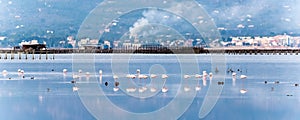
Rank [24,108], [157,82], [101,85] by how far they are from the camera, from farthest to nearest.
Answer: [157,82]
[101,85]
[24,108]

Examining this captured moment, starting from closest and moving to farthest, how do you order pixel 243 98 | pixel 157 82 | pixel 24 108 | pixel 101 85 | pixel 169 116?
pixel 169 116, pixel 24 108, pixel 243 98, pixel 101 85, pixel 157 82

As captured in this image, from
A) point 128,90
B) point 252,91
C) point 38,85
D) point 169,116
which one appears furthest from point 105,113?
point 38,85

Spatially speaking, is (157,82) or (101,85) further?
(157,82)

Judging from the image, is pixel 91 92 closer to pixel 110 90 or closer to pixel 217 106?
pixel 110 90

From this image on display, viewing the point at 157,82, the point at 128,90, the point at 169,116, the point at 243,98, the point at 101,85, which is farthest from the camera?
the point at 157,82

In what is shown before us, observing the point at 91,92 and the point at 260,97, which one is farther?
the point at 91,92

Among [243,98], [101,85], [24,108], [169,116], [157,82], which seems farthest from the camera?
[157,82]

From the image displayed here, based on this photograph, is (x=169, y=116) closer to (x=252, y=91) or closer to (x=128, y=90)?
(x=128, y=90)

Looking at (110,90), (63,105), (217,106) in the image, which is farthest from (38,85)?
(217,106)
